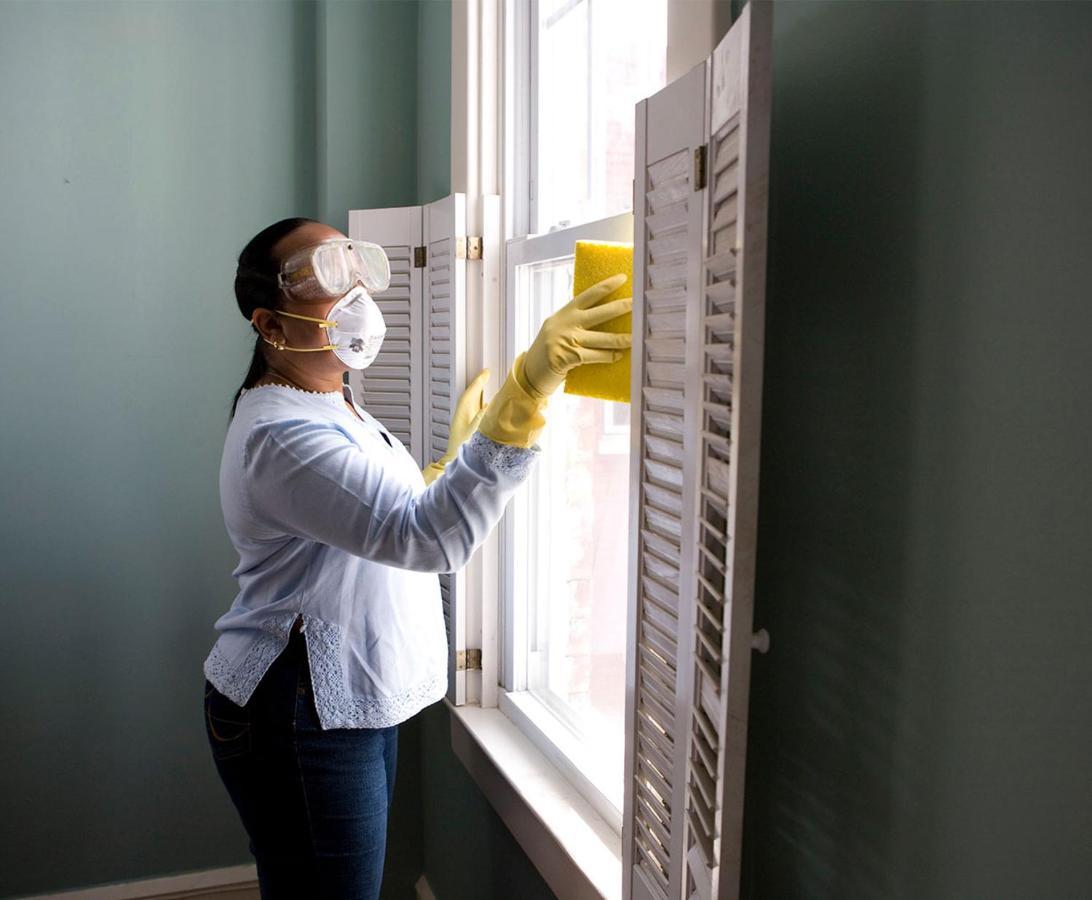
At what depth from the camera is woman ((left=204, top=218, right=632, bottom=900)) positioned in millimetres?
1361

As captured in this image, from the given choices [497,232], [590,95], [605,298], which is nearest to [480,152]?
[497,232]

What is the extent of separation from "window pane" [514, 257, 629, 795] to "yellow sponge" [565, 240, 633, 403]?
0.76 feet

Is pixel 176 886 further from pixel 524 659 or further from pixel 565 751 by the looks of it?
pixel 565 751

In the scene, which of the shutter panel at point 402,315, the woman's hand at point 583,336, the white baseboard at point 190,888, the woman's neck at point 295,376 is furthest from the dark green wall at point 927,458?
the white baseboard at point 190,888

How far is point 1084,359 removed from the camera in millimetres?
704

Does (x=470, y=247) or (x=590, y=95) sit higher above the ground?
(x=590, y=95)

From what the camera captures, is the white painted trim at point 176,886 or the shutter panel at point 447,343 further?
the white painted trim at point 176,886

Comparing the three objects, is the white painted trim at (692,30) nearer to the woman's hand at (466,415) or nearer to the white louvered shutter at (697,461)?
the white louvered shutter at (697,461)

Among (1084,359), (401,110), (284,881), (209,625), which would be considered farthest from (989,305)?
(209,625)

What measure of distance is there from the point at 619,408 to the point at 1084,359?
97 cm

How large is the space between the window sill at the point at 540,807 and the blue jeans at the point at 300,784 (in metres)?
0.27

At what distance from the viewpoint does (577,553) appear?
1.87 metres

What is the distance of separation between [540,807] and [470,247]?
3.47ft

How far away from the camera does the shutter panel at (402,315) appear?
2.22 m
